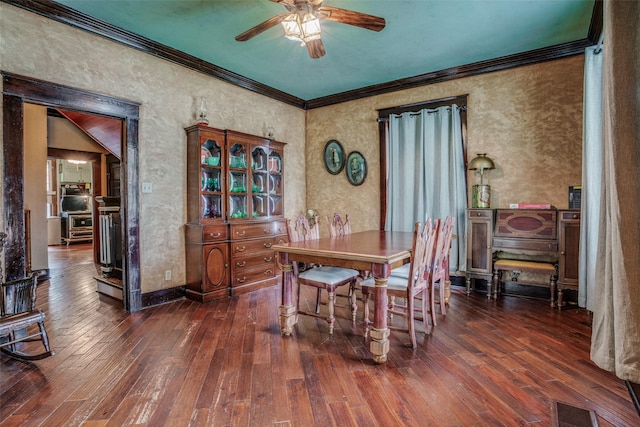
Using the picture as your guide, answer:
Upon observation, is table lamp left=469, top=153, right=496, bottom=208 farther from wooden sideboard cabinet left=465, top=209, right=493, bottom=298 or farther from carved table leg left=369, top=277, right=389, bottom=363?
carved table leg left=369, top=277, right=389, bottom=363

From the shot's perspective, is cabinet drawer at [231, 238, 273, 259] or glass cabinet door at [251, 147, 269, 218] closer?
cabinet drawer at [231, 238, 273, 259]

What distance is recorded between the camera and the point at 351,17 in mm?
2439

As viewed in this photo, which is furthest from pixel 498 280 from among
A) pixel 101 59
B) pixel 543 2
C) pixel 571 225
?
pixel 101 59

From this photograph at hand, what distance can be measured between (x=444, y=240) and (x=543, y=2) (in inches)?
88.3

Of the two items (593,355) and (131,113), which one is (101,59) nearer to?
(131,113)

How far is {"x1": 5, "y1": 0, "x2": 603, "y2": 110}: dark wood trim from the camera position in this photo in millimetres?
2867

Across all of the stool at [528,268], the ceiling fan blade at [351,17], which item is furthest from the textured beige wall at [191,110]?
the ceiling fan blade at [351,17]

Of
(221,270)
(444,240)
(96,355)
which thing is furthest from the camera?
(221,270)

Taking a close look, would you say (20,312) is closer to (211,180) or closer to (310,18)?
(211,180)

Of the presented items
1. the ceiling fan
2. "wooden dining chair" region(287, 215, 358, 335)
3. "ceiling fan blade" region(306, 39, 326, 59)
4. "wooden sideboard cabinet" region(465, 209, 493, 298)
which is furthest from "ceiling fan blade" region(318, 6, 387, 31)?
"wooden sideboard cabinet" region(465, 209, 493, 298)

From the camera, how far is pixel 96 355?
94.0 inches

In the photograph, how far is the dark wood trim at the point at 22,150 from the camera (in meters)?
2.60

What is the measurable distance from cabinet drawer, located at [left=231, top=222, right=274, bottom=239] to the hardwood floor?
3.58 ft

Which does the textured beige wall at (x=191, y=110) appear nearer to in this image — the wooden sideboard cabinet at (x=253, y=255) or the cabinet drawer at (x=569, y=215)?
the cabinet drawer at (x=569, y=215)
